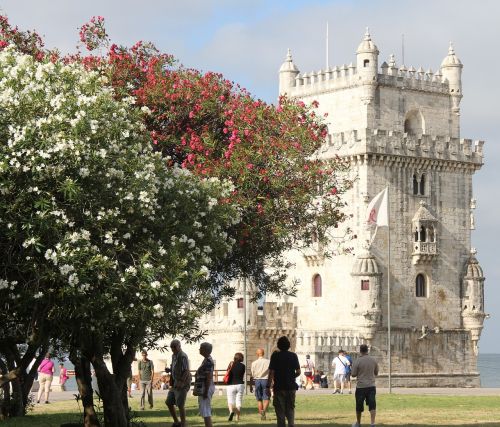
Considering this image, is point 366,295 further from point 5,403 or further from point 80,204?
point 80,204

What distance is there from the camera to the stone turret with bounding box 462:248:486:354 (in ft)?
267

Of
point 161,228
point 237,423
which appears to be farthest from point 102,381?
point 237,423

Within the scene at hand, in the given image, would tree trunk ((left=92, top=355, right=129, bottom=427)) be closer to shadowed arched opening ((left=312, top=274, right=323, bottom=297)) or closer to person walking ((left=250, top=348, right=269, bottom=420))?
person walking ((left=250, top=348, right=269, bottom=420))

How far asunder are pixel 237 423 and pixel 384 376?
4289 centimetres

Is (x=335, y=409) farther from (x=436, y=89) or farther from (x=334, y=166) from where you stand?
(x=436, y=89)

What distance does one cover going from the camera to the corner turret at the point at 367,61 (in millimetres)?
80562

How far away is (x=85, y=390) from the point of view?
3003 cm

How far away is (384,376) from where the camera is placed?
76.2 meters

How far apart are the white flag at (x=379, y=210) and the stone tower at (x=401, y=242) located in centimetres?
523

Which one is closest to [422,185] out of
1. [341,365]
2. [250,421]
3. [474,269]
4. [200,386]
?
[474,269]

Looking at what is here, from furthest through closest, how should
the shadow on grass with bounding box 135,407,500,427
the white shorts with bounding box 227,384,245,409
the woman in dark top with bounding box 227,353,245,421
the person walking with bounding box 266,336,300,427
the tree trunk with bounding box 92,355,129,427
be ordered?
the white shorts with bounding box 227,384,245,409
the woman in dark top with bounding box 227,353,245,421
the shadow on grass with bounding box 135,407,500,427
the tree trunk with bounding box 92,355,129,427
the person walking with bounding box 266,336,300,427

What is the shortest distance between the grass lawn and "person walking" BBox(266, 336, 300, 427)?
18.3ft

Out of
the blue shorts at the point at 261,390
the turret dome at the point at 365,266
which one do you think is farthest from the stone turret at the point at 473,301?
the blue shorts at the point at 261,390

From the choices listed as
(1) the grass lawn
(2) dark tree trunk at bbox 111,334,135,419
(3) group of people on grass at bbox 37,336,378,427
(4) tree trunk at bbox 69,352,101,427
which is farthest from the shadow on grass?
(2) dark tree trunk at bbox 111,334,135,419
